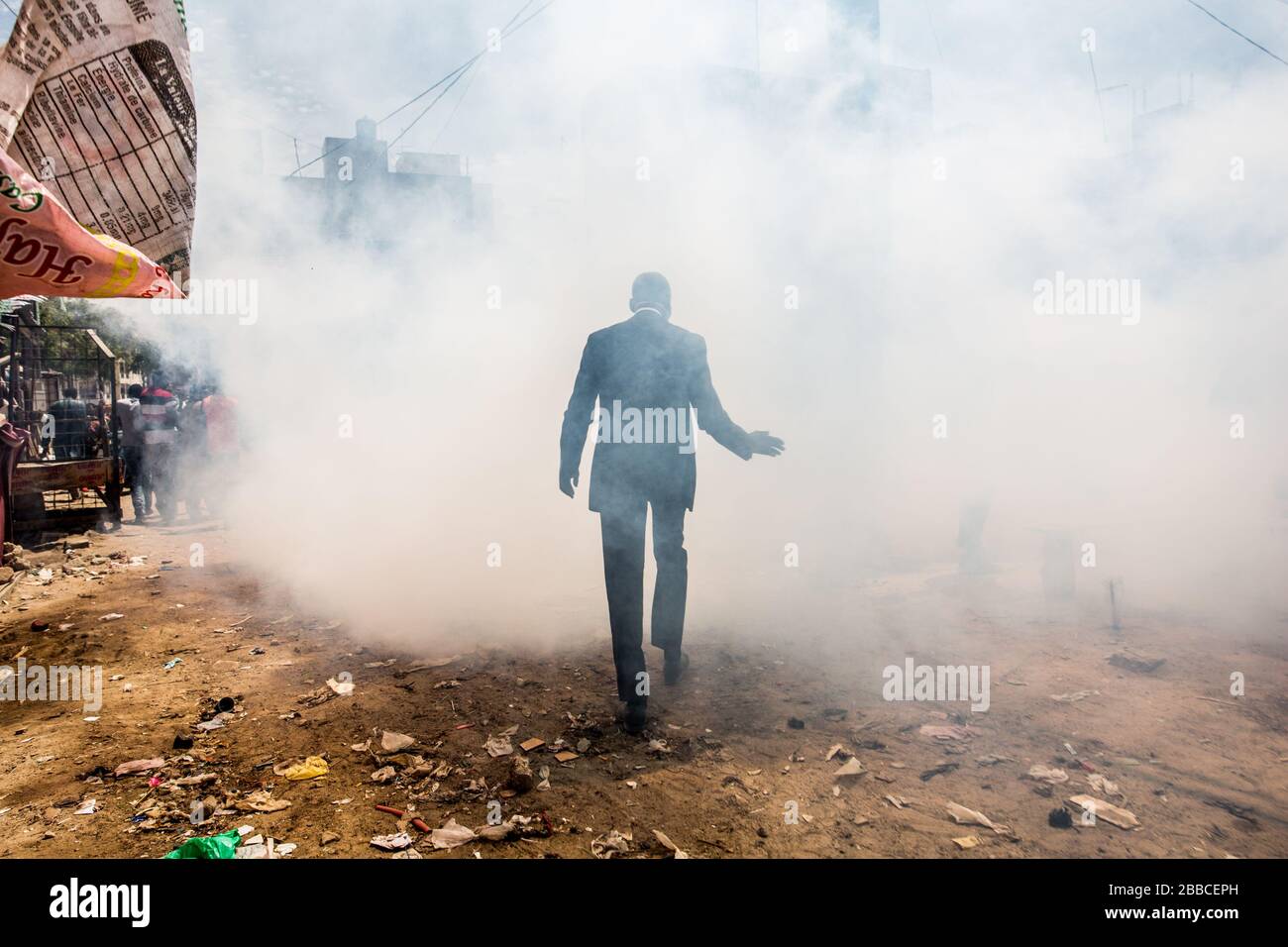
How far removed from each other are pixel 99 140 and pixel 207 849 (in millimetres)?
2195

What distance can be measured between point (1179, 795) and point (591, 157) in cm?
966

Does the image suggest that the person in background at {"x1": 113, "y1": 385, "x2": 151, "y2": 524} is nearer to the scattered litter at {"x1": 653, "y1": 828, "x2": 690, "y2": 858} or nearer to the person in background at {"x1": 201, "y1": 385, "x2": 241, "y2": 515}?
the person in background at {"x1": 201, "y1": 385, "x2": 241, "y2": 515}

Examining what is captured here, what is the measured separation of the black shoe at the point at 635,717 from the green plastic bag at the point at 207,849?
4.64 feet

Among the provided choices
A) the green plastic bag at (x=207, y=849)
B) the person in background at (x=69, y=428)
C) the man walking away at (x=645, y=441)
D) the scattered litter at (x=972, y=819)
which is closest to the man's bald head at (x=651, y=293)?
the man walking away at (x=645, y=441)

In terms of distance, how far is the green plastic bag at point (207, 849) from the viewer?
6.39 ft

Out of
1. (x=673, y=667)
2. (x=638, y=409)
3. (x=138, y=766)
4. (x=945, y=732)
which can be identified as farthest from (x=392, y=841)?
(x=945, y=732)

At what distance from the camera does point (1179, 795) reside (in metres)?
2.32

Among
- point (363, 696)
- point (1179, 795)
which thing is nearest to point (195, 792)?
point (363, 696)

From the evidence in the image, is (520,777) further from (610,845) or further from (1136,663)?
(1136,663)

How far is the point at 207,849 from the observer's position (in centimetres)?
196

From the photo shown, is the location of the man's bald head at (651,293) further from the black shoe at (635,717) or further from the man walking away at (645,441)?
the black shoe at (635,717)

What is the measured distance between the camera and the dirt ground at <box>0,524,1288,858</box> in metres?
2.15

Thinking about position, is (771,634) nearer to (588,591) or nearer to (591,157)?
(588,591)

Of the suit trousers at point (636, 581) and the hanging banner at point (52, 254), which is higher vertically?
the hanging banner at point (52, 254)
